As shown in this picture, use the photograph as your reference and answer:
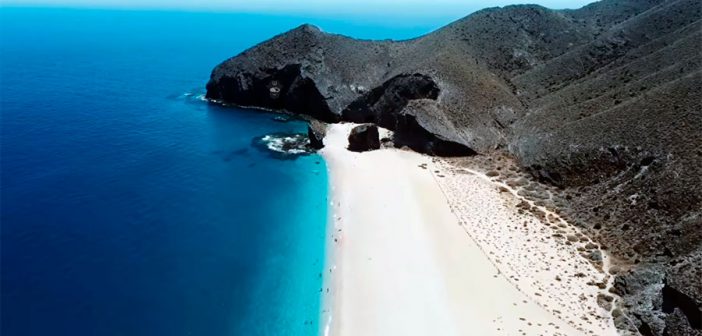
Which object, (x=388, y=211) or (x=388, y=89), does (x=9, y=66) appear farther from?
(x=388, y=211)

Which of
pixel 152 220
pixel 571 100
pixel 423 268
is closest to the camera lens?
pixel 423 268

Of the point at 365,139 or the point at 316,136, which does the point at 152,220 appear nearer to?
the point at 316,136

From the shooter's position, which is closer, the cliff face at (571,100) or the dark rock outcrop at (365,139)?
the cliff face at (571,100)

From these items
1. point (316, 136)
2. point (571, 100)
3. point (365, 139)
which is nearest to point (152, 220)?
point (316, 136)

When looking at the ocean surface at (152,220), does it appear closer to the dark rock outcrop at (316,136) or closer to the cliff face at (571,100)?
the dark rock outcrop at (316,136)

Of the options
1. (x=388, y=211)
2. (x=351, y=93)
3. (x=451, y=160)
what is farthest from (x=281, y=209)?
(x=351, y=93)

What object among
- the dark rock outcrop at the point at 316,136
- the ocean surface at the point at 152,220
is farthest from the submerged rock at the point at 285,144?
the ocean surface at the point at 152,220

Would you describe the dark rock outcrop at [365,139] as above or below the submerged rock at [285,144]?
above
